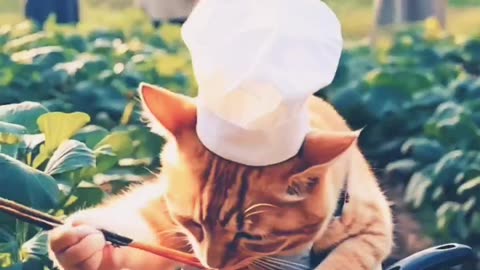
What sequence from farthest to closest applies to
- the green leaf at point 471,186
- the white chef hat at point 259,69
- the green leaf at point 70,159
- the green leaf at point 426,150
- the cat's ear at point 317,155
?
the green leaf at point 426,150
the green leaf at point 471,186
the green leaf at point 70,159
the cat's ear at point 317,155
the white chef hat at point 259,69

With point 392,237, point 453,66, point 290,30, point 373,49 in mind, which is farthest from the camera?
point 373,49

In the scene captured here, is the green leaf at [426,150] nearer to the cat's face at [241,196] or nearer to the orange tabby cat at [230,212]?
the orange tabby cat at [230,212]

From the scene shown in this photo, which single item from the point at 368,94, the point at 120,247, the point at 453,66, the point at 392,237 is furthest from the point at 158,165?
the point at 453,66

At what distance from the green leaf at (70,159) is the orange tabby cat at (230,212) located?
19 cm

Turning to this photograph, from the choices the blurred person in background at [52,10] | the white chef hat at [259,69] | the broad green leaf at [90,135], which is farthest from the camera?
the blurred person in background at [52,10]

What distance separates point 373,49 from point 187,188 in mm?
2920

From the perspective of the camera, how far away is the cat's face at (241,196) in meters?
2.31

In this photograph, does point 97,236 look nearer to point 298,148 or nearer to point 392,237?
point 298,148

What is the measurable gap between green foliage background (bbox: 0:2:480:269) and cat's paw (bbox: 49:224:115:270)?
0.58 feet

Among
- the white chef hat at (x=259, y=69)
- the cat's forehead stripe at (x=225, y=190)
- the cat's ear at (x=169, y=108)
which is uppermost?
the white chef hat at (x=259, y=69)

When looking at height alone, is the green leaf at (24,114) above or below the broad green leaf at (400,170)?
above

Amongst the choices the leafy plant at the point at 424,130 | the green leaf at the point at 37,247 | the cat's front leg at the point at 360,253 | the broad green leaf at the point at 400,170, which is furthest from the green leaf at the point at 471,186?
the green leaf at the point at 37,247

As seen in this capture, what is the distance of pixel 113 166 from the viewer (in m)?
2.95

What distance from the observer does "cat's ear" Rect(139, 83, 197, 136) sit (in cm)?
234
